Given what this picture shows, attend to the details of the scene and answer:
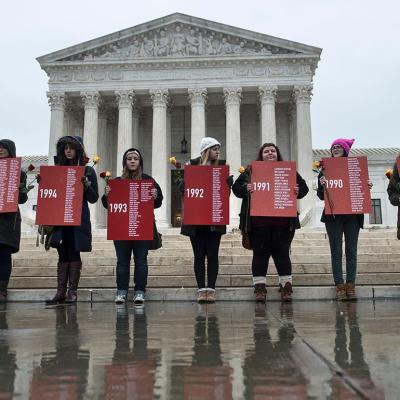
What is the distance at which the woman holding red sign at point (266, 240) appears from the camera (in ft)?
22.0

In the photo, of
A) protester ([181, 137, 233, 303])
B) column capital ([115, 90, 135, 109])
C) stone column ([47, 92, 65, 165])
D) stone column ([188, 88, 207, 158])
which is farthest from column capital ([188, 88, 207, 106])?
protester ([181, 137, 233, 303])

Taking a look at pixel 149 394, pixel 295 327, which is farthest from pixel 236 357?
pixel 295 327

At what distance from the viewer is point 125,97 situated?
31781mm

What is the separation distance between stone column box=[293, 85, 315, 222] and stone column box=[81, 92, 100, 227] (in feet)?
42.7

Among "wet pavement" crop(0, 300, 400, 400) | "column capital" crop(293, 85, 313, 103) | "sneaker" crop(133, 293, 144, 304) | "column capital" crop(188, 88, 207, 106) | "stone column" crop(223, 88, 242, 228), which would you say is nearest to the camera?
"wet pavement" crop(0, 300, 400, 400)

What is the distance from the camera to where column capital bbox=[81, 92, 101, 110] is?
1252 inches

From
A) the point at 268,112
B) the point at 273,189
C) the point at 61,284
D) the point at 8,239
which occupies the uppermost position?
the point at 268,112

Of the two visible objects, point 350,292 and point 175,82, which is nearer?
point 350,292

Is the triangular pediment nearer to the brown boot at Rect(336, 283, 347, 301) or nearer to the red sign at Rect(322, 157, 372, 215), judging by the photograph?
the red sign at Rect(322, 157, 372, 215)

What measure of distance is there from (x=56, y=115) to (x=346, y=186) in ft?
90.8

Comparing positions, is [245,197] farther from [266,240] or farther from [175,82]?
[175,82]

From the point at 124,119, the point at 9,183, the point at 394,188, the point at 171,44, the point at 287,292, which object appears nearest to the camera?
the point at 287,292

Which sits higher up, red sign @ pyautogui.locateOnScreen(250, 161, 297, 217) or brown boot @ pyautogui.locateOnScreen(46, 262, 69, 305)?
red sign @ pyautogui.locateOnScreen(250, 161, 297, 217)

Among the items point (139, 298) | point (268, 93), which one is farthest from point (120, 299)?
point (268, 93)
